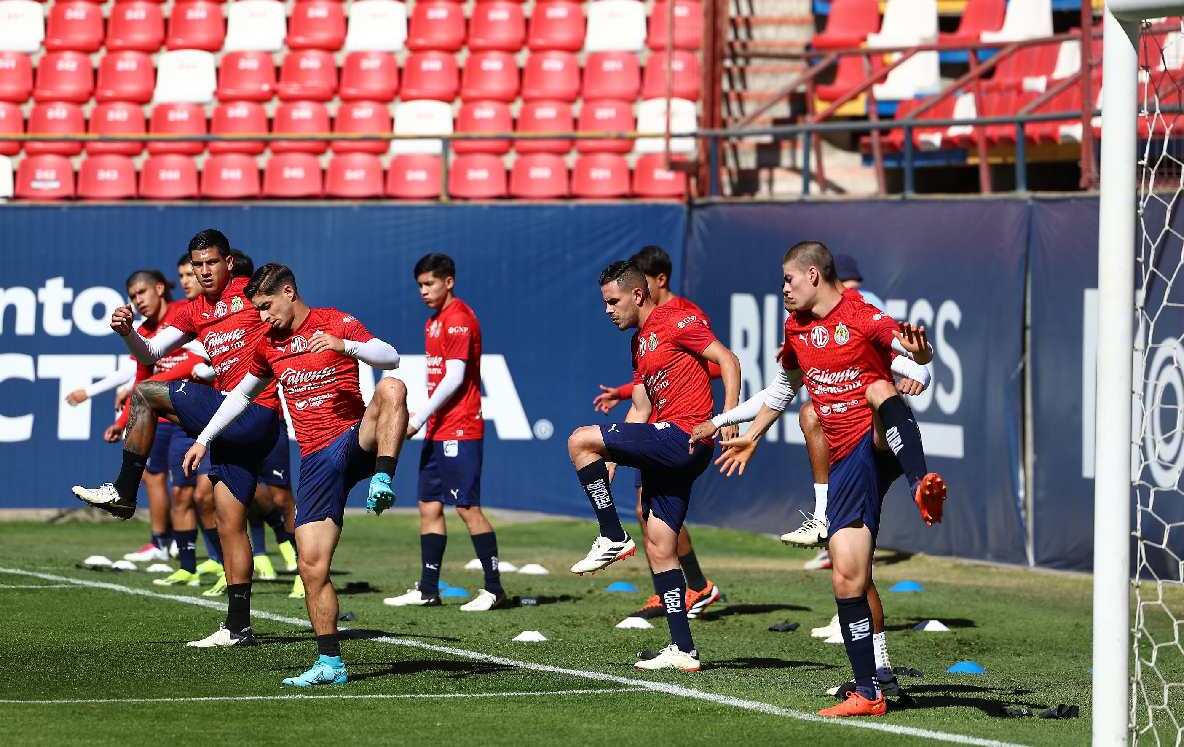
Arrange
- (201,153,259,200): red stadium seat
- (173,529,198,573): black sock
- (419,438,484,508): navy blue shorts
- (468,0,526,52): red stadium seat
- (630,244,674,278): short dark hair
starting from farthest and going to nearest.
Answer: (468,0,526,52): red stadium seat
(201,153,259,200): red stadium seat
(173,529,198,573): black sock
(419,438,484,508): navy blue shorts
(630,244,674,278): short dark hair

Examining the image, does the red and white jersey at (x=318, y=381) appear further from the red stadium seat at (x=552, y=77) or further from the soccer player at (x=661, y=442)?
the red stadium seat at (x=552, y=77)

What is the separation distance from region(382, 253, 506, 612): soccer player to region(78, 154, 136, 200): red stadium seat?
349 inches

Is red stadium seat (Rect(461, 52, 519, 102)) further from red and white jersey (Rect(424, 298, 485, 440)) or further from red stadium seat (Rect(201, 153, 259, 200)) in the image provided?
red and white jersey (Rect(424, 298, 485, 440))

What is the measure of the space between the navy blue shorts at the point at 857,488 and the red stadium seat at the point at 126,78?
1507 centimetres

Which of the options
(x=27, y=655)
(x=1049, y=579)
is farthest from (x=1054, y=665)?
(x=27, y=655)

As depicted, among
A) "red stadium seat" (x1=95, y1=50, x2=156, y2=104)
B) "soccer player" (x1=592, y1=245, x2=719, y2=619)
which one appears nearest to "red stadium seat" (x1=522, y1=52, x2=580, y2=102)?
"red stadium seat" (x1=95, y1=50, x2=156, y2=104)

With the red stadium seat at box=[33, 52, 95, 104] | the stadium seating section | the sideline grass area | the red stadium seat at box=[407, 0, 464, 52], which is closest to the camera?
the sideline grass area

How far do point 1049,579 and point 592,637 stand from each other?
4922 mm

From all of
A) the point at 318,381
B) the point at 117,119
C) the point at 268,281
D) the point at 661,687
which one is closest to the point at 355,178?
the point at 117,119

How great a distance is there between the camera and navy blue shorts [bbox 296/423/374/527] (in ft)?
32.1

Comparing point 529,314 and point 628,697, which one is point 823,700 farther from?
point 529,314

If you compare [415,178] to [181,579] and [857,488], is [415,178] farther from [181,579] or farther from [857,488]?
[857,488]

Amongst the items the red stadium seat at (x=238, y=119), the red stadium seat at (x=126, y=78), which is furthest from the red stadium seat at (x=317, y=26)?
the red stadium seat at (x=126, y=78)

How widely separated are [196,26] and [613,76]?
204 inches
